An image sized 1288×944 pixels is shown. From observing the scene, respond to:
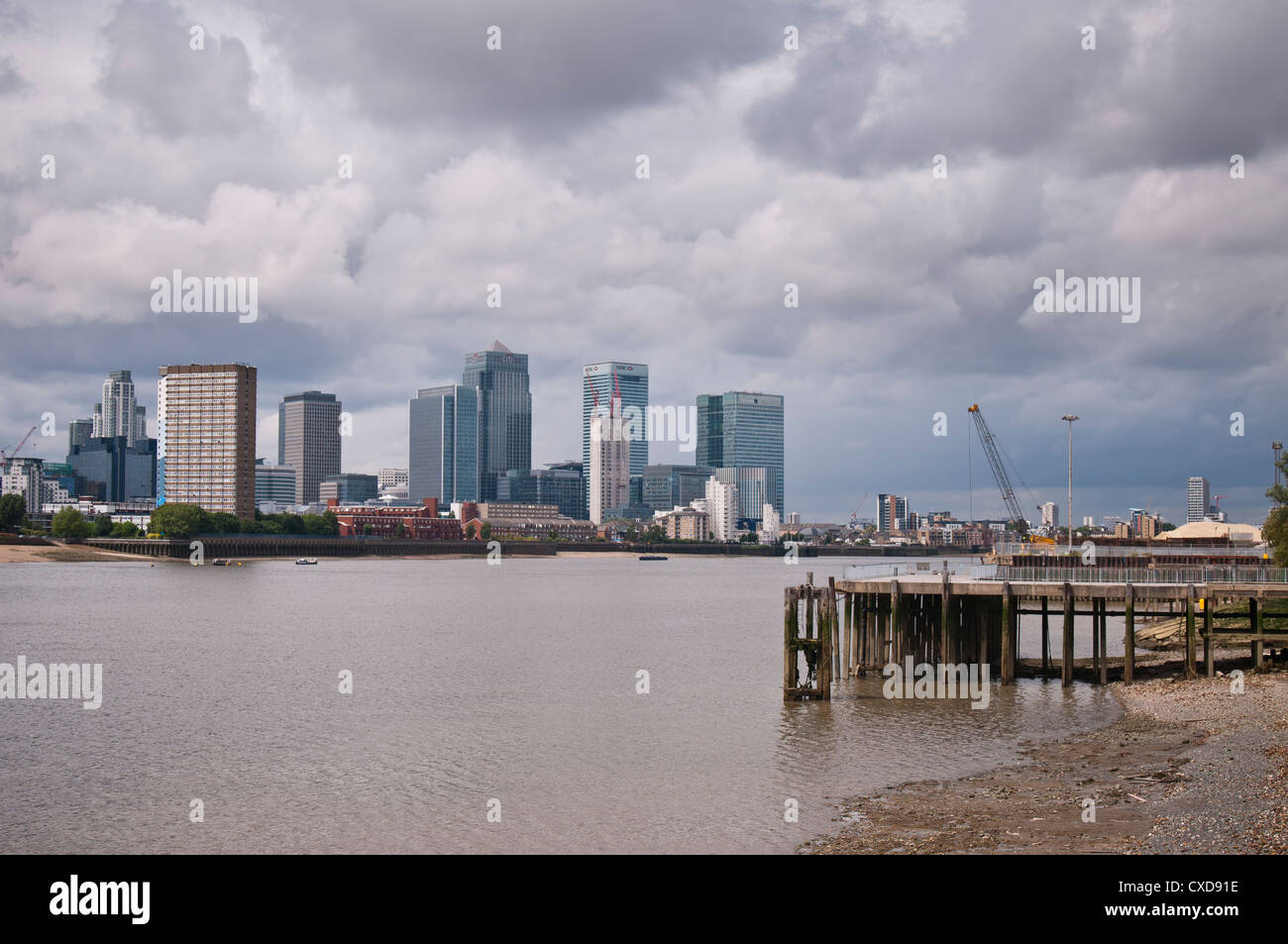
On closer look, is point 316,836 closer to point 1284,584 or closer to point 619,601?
point 1284,584

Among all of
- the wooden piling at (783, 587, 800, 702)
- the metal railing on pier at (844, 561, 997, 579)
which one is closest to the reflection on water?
the wooden piling at (783, 587, 800, 702)

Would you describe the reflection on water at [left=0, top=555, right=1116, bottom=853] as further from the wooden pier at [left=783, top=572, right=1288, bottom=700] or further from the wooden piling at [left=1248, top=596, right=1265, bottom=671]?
the wooden piling at [left=1248, top=596, right=1265, bottom=671]

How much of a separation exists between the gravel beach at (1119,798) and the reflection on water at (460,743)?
5.14ft

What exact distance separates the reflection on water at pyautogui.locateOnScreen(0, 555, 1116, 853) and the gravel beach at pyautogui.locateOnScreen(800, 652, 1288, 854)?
1.57m

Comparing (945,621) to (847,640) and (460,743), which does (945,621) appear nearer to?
(847,640)

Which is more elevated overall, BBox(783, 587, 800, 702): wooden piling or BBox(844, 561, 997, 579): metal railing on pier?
BBox(844, 561, 997, 579): metal railing on pier

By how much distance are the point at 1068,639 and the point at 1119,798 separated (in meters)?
18.8

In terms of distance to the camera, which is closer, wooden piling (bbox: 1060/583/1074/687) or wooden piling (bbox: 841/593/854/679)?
wooden piling (bbox: 1060/583/1074/687)

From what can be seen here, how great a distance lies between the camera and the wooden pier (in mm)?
44750

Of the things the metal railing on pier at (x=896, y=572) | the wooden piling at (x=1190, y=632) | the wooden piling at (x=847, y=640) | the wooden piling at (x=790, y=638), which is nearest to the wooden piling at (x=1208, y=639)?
the wooden piling at (x=1190, y=632)

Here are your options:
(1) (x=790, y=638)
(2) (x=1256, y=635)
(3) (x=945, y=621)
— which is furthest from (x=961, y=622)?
(1) (x=790, y=638)

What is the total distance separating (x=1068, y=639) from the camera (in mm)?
45344
